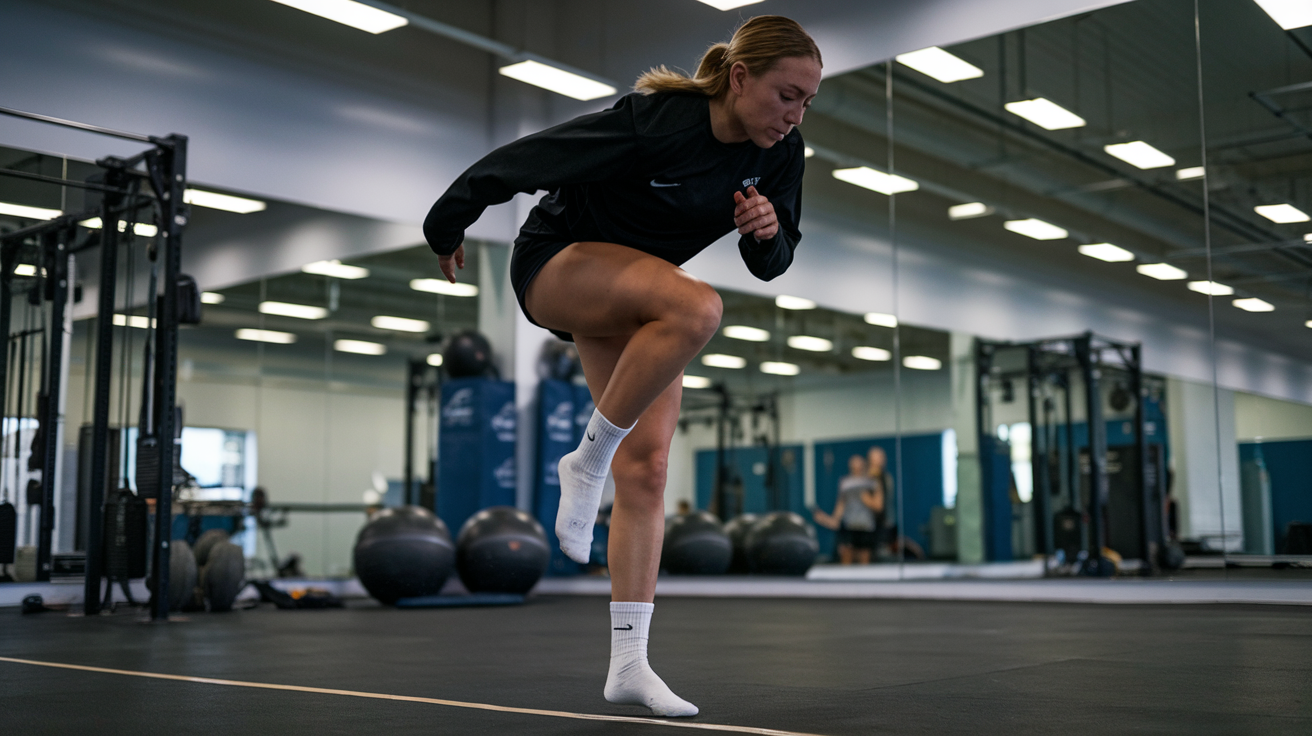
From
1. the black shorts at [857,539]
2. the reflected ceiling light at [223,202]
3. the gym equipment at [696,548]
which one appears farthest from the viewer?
the black shorts at [857,539]

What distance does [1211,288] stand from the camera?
6059 millimetres

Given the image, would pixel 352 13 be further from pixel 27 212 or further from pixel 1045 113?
pixel 1045 113

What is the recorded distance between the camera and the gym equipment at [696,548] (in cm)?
808

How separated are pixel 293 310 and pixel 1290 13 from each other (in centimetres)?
740

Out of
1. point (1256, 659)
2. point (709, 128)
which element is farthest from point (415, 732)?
point (1256, 659)

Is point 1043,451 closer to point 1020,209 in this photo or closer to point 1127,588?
point 1020,209

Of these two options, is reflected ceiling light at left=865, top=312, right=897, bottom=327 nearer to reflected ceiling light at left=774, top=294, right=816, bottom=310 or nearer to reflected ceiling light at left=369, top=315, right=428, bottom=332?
reflected ceiling light at left=774, top=294, right=816, bottom=310

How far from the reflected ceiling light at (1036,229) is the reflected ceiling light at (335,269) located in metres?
5.23

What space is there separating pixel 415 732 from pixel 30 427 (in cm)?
573

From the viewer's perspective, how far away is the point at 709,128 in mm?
1902

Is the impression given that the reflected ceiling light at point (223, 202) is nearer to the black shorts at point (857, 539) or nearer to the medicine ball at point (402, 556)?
the medicine ball at point (402, 556)

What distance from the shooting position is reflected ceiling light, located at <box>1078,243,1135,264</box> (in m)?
7.00

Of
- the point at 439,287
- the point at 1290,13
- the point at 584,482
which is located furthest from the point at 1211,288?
the point at 439,287

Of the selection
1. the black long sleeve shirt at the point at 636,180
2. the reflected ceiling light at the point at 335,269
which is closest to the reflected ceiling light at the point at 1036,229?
the reflected ceiling light at the point at 335,269
